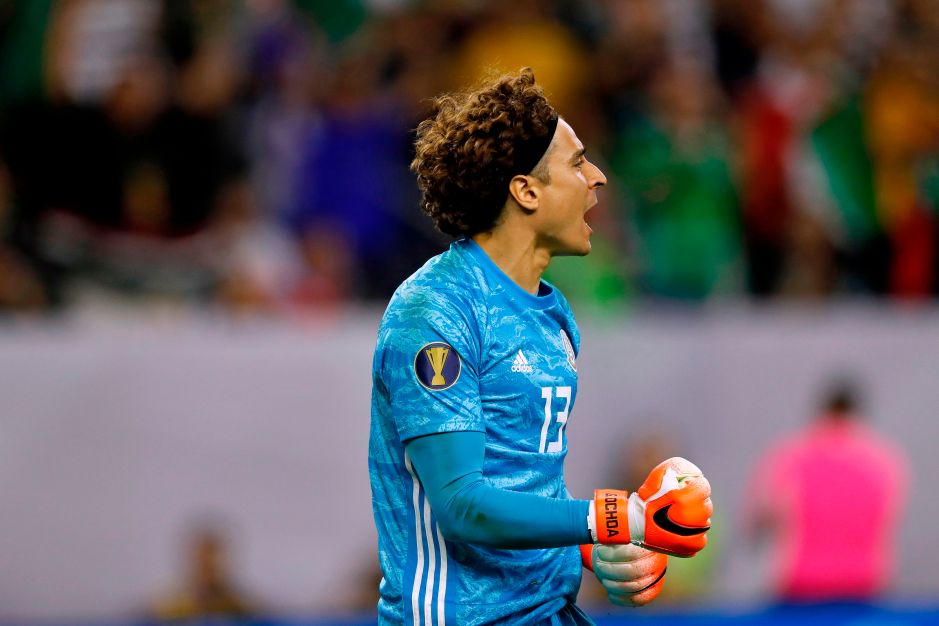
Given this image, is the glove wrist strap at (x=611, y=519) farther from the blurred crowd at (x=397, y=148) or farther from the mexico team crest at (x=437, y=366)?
the blurred crowd at (x=397, y=148)

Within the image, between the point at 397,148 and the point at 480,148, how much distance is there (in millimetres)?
5938

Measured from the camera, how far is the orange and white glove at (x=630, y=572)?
344 centimetres

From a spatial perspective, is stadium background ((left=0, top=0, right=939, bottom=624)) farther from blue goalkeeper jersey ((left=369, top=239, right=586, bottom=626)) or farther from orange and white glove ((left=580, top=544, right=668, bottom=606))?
blue goalkeeper jersey ((left=369, top=239, right=586, bottom=626))

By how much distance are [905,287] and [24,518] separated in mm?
5292

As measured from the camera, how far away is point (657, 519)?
3236 mm

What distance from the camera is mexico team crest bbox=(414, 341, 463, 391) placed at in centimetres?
324

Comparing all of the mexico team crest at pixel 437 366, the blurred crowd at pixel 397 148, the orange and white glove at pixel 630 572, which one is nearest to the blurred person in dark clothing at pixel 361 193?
the blurred crowd at pixel 397 148

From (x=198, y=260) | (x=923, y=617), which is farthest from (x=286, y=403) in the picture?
(x=923, y=617)

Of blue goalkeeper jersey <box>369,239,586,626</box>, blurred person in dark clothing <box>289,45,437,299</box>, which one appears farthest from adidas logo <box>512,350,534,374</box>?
blurred person in dark clothing <box>289,45,437,299</box>

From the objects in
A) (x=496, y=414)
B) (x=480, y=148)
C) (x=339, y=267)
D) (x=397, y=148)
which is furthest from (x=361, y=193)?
(x=496, y=414)

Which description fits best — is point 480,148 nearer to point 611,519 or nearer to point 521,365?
point 521,365

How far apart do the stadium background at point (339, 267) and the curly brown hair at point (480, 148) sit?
16.8 feet

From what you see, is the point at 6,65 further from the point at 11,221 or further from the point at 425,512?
the point at 425,512

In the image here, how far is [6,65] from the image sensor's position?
9.41 m
